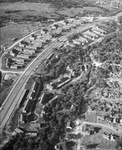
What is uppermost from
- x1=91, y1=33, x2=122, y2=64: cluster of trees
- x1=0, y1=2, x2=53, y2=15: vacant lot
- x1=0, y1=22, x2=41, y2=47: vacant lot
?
x1=0, y1=2, x2=53, y2=15: vacant lot

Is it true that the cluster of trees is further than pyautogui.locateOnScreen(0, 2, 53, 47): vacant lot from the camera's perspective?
No

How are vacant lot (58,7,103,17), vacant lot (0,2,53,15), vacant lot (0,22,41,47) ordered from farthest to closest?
vacant lot (58,7,103,17) → vacant lot (0,2,53,15) → vacant lot (0,22,41,47)

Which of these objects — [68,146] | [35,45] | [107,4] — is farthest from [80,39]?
[107,4]

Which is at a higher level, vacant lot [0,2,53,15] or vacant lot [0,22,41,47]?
vacant lot [0,2,53,15]

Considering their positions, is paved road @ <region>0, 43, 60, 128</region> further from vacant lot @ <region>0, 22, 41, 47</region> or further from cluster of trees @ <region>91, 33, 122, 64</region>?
cluster of trees @ <region>91, 33, 122, 64</region>

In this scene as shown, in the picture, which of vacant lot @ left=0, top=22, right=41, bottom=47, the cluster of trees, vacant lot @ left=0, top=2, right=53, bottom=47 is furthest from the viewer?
vacant lot @ left=0, top=2, right=53, bottom=47

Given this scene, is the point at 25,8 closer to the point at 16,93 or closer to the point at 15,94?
the point at 16,93

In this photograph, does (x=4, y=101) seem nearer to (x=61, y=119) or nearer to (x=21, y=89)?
(x=21, y=89)

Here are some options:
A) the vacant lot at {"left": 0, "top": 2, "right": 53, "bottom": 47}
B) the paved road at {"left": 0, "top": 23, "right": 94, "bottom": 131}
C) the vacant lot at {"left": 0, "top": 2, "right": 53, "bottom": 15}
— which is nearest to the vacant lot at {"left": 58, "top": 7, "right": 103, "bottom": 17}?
the vacant lot at {"left": 0, "top": 2, "right": 53, "bottom": 47}

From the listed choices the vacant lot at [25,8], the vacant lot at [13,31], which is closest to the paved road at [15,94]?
the vacant lot at [13,31]

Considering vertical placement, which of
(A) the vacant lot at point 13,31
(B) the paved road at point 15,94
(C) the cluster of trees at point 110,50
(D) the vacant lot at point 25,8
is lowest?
(B) the paved road at point 15,94

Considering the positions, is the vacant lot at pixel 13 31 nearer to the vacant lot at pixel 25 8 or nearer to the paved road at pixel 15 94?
the paved road at pixel 15 94
